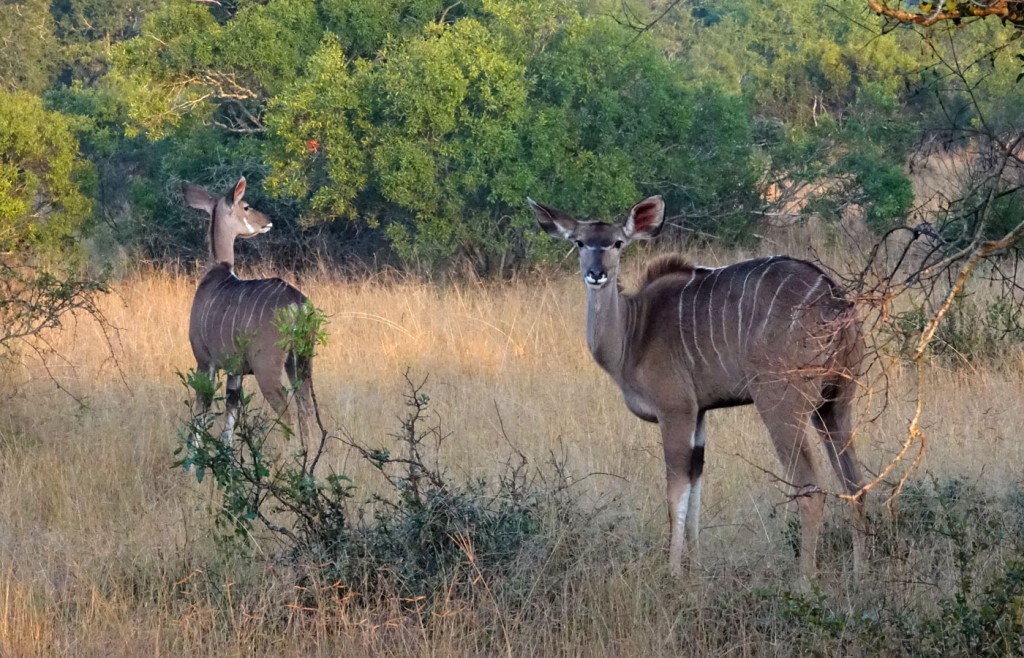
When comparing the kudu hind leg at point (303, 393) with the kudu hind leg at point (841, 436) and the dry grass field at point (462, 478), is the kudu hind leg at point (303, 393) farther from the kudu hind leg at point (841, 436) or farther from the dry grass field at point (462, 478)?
the kudu hind leg at point (841, 436)

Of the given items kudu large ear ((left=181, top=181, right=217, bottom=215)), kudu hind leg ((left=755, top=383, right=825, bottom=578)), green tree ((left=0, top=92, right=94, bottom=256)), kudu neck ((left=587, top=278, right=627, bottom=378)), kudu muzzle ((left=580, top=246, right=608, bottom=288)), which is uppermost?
green tree ((left=0, top=92, right=94, bottom=256))

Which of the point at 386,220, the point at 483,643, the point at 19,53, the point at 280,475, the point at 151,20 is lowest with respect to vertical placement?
the point at 483,643

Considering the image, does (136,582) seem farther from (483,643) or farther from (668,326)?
(668,326)

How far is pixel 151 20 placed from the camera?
11641 mm

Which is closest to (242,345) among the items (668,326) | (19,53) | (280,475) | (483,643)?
(280,475)

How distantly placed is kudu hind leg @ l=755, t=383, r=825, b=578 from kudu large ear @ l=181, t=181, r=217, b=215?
4385 millimetres

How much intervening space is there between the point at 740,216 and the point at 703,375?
21.7ft

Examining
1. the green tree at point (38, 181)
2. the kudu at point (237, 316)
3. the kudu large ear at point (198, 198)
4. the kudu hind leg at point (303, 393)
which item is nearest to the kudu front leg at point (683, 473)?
the kudu at point (237, 316)

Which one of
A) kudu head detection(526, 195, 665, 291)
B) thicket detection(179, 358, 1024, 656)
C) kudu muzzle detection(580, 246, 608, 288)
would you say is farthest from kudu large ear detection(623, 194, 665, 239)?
thicket detection(179, 358, 1024, 656)

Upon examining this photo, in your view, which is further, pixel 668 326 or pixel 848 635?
pixel 668 326

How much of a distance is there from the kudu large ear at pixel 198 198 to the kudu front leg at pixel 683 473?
13.0ft

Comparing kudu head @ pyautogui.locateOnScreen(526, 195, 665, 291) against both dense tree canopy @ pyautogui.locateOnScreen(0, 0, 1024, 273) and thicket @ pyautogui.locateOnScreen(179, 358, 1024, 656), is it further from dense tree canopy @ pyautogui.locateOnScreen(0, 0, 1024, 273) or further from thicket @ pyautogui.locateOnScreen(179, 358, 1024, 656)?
dense tree canopy @ pyautogui.locateOnScreen(0, 0, 1024, 273)

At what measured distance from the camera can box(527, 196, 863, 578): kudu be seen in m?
4.37

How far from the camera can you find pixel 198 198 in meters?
7.89
